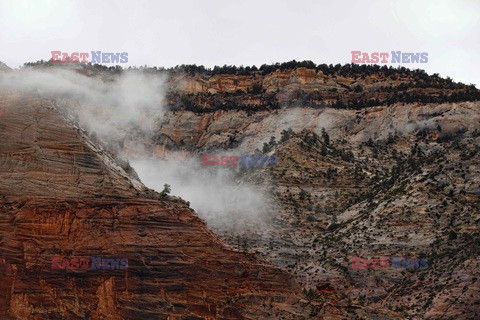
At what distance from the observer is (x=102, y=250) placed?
247ft

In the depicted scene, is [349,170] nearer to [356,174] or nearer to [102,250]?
[356,174]

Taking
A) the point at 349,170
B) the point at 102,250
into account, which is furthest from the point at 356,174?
the point at 102,250

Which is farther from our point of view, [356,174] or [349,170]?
[349,170]

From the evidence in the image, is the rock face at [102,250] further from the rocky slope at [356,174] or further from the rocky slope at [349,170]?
the rocky slope at [356,174]

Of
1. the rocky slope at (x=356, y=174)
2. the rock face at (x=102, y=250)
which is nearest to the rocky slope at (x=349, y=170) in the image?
the rocky slope at (x=356, y=174)

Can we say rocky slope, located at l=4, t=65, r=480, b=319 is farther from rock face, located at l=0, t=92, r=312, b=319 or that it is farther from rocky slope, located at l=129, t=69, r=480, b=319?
rock face, located at l=0, t=92, r=312, b=319

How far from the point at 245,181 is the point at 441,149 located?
2378 cm

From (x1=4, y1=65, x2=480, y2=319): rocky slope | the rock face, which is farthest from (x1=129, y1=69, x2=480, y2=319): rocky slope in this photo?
the rock face

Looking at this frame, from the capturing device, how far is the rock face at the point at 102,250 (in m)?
73.9

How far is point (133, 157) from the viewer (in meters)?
135

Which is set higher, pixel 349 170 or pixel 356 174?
pixel 349 170

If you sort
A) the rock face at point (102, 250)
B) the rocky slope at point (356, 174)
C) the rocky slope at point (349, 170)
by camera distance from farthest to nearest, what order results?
the rocky slope at point (356, 174) → the rocky slope at point (349, 170) → the rock face at point (102, 250)

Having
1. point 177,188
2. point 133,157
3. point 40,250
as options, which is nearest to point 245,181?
point 177,188

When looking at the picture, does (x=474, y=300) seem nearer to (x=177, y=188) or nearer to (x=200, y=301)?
(x=200, y=301)
